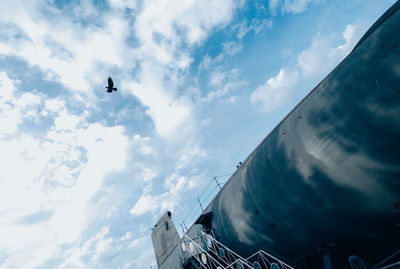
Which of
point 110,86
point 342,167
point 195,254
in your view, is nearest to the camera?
point 342,167

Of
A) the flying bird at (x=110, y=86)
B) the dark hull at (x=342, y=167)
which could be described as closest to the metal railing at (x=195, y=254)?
the dark hull at (x=342, y=167)

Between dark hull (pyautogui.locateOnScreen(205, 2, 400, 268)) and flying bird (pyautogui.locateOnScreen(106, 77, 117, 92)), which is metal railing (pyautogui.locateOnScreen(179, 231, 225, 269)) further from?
flying bird (pyautogui.locateOnScreen(106, 77, 117, 92))

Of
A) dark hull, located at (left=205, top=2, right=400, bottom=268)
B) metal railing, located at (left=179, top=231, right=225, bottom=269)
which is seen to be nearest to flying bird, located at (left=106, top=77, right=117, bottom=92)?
dark hull, located at (left=205, top=2, right=400, bottom=268)

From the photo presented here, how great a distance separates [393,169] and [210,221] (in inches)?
392

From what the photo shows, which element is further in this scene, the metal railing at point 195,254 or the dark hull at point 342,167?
the metal railing at point 195,254

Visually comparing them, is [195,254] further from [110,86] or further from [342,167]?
[110,86]

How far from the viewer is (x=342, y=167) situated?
6.14 m

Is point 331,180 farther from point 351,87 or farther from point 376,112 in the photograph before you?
point 351,87

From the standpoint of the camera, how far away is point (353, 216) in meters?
6.13

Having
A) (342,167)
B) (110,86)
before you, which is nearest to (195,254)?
(342,167)

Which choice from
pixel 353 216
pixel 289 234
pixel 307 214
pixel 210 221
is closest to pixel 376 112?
pixel 353 216

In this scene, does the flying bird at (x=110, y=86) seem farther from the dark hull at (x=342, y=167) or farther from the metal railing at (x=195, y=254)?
the metal railing at (x=195, y=254)

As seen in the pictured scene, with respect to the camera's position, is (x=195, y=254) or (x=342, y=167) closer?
(x=342, y=167)

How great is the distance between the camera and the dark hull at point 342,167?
5473mm
